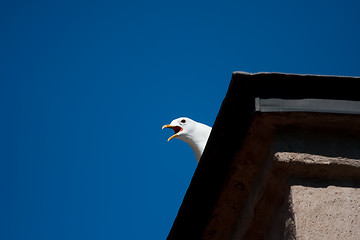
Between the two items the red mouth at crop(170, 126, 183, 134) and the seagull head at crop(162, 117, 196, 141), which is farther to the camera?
the red mouth at crop(170, 126, 183, 134)

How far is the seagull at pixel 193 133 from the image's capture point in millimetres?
8703

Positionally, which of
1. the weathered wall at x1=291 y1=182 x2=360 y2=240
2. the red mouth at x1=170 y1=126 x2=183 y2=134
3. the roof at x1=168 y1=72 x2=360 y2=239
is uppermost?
the red mouth at x1=170 y1=126 x2=183 y2=134

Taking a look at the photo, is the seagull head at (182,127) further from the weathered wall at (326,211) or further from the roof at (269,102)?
the weathered wall at (326,211)

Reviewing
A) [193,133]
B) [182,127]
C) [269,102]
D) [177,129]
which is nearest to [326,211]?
[269,102]

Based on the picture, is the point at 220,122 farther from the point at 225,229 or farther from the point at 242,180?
the point at 225,229

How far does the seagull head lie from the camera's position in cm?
909

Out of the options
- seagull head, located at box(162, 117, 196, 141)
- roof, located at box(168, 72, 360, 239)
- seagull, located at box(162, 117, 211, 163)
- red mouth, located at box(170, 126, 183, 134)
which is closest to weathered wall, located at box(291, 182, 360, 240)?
roof, located at box(168, 72, 360, 239)

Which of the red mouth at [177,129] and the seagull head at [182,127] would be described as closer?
the seagull head at [182,127]

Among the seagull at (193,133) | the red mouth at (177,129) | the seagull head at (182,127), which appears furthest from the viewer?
the red mouth at (177,129)

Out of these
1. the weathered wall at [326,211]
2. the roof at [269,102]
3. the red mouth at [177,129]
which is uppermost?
the red mouth at [177,129]

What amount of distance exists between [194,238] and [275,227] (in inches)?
26.5

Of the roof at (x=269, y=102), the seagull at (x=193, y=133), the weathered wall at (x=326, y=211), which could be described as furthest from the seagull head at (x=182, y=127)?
the weathered wall at (x=326, y=211)

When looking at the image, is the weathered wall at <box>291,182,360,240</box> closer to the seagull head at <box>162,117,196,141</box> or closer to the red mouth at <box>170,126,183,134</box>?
the seagull head at <box>162,117,196,141</box>

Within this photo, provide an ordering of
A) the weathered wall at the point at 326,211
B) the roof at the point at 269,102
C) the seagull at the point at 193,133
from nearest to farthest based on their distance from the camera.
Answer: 1. the weathered wall at the point at 326,211
2. the roof at the point at 269,102
3. the seagull at the point at 193,133
